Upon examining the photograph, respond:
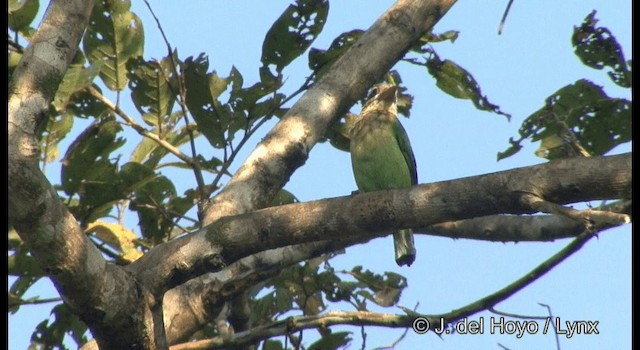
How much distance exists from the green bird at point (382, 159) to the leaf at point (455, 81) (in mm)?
674

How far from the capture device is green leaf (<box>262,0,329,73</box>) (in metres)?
5.34

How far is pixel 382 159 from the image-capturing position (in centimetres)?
612

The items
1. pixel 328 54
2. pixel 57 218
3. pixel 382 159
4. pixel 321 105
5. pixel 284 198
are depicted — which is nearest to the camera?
pixel 57 218

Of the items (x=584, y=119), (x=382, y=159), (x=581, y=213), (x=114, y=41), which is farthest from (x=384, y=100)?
(x=581, y=213)

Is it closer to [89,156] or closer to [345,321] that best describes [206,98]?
[89,156]

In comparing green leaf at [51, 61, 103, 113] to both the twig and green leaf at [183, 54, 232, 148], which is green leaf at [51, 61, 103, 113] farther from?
the twig

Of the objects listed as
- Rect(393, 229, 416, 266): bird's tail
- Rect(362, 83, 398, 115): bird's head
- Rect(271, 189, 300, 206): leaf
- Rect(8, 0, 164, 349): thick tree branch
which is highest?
Rect(362, 83, 398, 115): bird's head

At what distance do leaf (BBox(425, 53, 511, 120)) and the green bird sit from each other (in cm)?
67

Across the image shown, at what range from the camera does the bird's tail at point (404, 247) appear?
19.2ft

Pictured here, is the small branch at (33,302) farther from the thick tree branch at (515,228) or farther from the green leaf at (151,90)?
the thick tree branch at (515,228)

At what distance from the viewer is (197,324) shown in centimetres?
440

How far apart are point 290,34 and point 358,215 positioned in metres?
1.75

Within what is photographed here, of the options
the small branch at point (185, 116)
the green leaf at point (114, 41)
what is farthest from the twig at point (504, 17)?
the green leaf at point (114, 41)

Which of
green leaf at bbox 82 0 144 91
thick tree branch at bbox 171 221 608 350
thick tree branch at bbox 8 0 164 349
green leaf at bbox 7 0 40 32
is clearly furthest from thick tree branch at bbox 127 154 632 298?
green leaf at bbox 7 0 40 32
